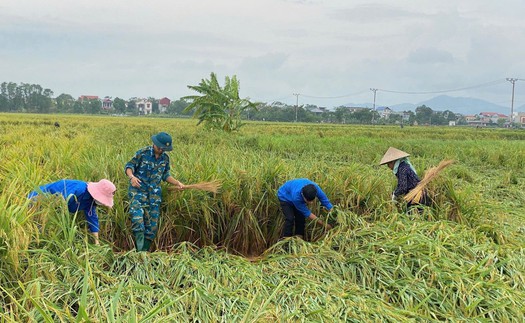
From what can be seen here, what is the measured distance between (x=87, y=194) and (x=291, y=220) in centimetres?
203

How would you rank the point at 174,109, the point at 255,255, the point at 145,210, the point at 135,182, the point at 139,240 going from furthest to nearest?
1. the point at 174,109
2. the point at 255,255
3. the point at 145,210
4. the point at 139,240
5. the point at 135,182

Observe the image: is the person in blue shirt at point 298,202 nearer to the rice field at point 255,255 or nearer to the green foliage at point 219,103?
the rice field at point 255,255

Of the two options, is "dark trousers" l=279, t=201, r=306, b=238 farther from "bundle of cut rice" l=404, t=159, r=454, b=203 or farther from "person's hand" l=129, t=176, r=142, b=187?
"person's hand" l=129, t=176, r=142, b=187

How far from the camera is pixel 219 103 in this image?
13.9 metres

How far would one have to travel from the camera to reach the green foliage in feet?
44.6

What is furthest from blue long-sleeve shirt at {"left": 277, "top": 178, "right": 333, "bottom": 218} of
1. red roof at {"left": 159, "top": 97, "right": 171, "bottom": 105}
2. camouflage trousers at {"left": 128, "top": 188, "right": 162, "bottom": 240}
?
red roof at {"left": 159, "top": 97, "right": 171, "bottom": 105}

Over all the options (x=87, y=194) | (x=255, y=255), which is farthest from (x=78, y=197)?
(x=255, y=255)

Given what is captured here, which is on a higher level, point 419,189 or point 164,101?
point 164,101

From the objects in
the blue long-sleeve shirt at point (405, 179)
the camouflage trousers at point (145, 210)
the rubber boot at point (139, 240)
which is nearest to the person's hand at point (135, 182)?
the camouflage trousers at point (145, 210)

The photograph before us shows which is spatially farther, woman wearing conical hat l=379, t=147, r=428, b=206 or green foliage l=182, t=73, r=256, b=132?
green foliage l=182, t=73, r=256, b=132

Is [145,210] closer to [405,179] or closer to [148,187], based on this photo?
[148,187]

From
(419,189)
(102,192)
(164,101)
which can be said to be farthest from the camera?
(164,101)

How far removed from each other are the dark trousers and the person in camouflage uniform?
1.12 meters

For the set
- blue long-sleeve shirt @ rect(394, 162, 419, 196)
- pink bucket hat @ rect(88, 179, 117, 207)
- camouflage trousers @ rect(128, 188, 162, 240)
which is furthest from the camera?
blue long-sleeve shirt @ rect(394, 162, 419, 196)
